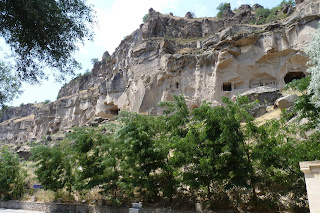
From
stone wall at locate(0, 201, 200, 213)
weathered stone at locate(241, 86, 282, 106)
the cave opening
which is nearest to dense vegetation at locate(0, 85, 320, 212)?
stone wall at locate(0, 201, 200, 213)

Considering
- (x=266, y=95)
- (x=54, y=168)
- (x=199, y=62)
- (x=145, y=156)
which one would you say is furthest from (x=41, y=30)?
(x=199, y=62)

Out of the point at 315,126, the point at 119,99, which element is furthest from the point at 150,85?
the point at 315,126

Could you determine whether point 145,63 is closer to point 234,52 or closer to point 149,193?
point 234,52

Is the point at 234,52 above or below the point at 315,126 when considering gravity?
above

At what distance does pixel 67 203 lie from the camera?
15.9 meters

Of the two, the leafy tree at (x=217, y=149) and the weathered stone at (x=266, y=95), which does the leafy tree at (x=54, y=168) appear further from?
the weathered stone at (x=266, y=95)

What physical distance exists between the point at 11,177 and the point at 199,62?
24365 millimetres

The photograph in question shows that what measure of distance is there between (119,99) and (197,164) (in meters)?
33.4

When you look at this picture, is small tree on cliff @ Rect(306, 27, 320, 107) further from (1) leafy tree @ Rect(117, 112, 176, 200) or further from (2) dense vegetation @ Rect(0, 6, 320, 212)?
(1) leafy tree @ Rect(117, 112, 176, 200)

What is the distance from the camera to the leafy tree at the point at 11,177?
62.6 feet

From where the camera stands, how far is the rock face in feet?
93.3

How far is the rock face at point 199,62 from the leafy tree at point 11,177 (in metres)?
17.9

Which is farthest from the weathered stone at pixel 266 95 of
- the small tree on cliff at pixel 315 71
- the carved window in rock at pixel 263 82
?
the small tree on cliff at pixel 315 71

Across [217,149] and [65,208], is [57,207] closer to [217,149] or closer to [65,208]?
[65,208]
